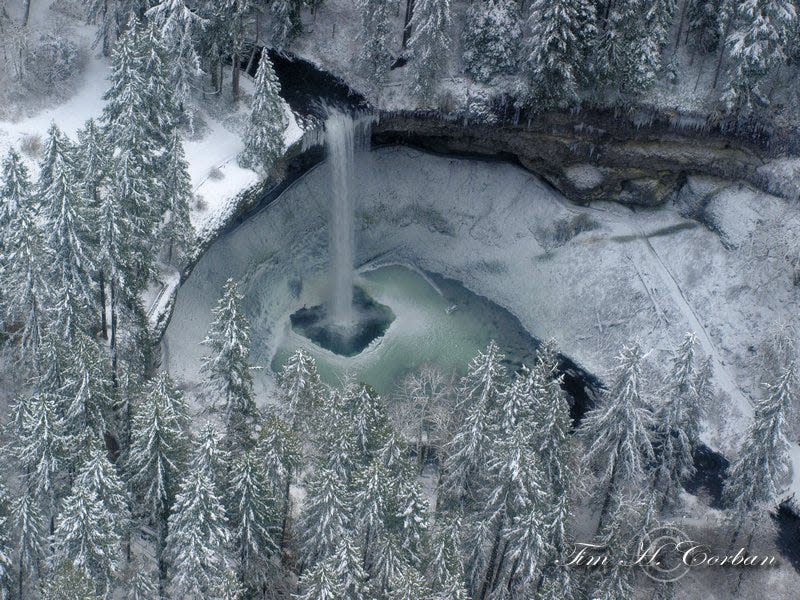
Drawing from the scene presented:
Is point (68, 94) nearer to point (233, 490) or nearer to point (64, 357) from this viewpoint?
point (64, 357)

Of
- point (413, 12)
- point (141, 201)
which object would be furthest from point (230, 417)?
point (413, 12)

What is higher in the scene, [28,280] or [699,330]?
[28,280]

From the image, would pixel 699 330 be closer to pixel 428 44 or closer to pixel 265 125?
pixel 428 44

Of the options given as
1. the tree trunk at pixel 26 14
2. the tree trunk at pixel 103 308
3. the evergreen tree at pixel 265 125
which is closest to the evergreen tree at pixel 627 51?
the evergreen tree at pixel 265 125

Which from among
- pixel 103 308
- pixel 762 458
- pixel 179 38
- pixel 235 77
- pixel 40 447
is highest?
pixel 179 38

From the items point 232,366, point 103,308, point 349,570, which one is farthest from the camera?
point 103,308

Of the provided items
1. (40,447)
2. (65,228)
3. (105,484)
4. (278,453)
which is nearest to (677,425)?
(278,453)

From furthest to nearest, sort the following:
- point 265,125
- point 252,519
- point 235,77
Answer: point 235,77 → point 265,125 → point 252,519
